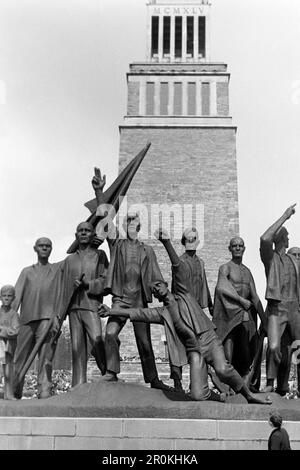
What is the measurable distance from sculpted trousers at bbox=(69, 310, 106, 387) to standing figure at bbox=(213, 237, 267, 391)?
169cm

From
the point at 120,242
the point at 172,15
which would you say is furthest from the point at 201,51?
the point at 120,242

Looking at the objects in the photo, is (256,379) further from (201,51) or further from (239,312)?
(201,51)

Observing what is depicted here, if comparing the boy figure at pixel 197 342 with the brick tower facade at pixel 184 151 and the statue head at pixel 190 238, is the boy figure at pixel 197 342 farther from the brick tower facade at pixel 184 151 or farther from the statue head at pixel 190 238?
the brick tower facade at pixel 184 151

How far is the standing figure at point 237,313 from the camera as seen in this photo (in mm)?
9000

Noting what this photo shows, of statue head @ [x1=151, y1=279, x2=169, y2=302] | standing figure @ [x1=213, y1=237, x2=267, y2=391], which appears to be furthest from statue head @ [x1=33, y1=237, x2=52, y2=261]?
standing figure @ [x1=213, y1=237, x2=267, y2=391]

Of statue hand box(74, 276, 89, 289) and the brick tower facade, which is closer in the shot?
statue hand box(74, 276, 89, 289)

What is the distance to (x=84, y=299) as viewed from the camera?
8984mm

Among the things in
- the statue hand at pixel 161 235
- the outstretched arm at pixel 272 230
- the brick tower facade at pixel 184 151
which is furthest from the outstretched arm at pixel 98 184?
the brick tower facade at pixel 184 151

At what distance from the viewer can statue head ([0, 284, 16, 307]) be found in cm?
924

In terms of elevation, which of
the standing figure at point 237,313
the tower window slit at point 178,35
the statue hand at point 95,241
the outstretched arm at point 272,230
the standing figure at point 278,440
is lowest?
the standing figure at point 278,440

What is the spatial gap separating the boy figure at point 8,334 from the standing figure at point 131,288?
147cm

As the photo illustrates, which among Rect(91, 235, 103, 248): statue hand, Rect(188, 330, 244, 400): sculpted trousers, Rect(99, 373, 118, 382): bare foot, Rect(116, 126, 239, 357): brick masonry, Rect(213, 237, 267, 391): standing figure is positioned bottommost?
Rect(99, 373, 118, 382): bare foot

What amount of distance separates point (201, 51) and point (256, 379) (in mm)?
35257

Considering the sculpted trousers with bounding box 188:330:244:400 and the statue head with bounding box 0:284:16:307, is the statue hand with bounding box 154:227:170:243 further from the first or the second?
the statue head with bounding box 0:284:16:307
